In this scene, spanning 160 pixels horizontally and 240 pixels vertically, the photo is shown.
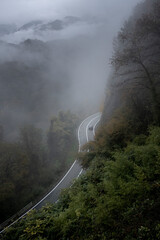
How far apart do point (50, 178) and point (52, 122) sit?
2227 centimetres

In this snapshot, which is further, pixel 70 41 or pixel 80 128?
pixel 70 41

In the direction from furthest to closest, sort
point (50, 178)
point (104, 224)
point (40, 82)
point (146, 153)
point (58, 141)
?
point (40, 82), point (58, 141), point (50, 178), point (146, 153), point (104, 224)

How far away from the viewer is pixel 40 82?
12825cm

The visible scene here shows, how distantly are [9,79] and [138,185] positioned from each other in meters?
141

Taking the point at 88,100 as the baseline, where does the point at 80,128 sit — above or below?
below

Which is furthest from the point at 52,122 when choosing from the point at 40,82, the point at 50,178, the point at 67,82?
the point at 40,82

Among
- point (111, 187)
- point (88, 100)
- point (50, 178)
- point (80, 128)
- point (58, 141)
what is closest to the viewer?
point (111, 187)

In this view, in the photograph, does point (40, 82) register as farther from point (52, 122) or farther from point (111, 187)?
point (111, 187)

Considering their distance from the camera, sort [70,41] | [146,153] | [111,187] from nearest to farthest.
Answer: [111,187] → [146,153] → [70,41]

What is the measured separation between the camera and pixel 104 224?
5.21 metres

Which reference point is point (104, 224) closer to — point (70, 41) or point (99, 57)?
point (99, 57)

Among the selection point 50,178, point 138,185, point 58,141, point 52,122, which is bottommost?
point 50,178

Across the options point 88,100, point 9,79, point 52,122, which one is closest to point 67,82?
point 9,79

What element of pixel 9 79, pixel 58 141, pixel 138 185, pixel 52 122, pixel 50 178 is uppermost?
pixel 9 79
